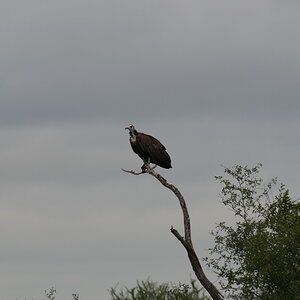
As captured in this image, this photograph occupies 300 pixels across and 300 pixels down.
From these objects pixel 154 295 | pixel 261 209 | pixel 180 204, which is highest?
pixel 261 209

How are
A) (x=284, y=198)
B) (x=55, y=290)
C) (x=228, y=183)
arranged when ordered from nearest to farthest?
(x=284, y=198) → (x=228, y=183) → (x=55, y=290)

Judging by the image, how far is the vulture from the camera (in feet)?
150

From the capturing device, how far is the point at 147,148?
45.8m

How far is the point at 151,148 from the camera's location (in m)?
45.8

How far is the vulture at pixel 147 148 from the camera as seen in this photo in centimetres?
4581

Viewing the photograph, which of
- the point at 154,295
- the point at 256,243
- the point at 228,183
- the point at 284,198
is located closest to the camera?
the point at 154,295

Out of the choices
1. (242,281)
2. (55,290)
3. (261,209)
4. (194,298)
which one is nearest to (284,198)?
(261,209)

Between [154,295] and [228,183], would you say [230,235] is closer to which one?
[228,183]

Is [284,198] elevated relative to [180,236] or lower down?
elevated

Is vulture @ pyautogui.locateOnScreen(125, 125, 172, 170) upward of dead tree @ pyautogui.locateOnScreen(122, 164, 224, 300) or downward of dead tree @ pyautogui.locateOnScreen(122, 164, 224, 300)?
upward

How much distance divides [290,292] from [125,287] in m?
6.15

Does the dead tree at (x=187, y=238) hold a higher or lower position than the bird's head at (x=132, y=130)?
lower

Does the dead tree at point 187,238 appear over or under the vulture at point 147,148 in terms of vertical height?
under

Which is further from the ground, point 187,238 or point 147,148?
point 147,148
